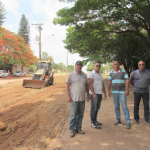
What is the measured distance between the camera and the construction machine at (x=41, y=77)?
1327 centimetres

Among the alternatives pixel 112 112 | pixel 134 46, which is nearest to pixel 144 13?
pixel 134 46

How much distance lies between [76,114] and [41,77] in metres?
10.5

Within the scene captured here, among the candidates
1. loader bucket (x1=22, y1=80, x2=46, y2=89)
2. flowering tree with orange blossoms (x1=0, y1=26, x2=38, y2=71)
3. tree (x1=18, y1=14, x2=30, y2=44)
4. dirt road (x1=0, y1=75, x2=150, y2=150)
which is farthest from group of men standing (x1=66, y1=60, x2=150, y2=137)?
tree (x1=18, y1=14, x2=30, y2=44)

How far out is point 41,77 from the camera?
14.0m

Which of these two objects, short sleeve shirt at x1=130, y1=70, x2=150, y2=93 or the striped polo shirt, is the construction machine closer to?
the striped polo shirt

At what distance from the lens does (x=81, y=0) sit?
28.9 ft

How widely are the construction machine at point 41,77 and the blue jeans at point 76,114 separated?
9669 mm

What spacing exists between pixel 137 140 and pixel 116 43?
37.5 ft

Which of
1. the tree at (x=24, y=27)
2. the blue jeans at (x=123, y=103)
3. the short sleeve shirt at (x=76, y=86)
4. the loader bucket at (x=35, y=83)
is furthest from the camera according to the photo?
the tree at (x=24, y=27)

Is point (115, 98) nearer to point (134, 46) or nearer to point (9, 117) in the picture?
point (9, 117)

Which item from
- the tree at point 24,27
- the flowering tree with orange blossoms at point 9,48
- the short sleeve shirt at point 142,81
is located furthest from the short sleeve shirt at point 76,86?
the tree at point 24,27

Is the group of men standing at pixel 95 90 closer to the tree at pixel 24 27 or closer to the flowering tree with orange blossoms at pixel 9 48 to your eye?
the flowering tree with orange blossoms at pixel 9 48

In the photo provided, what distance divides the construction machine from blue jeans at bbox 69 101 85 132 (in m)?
9.67

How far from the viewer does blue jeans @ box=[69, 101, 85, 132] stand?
388 cm
